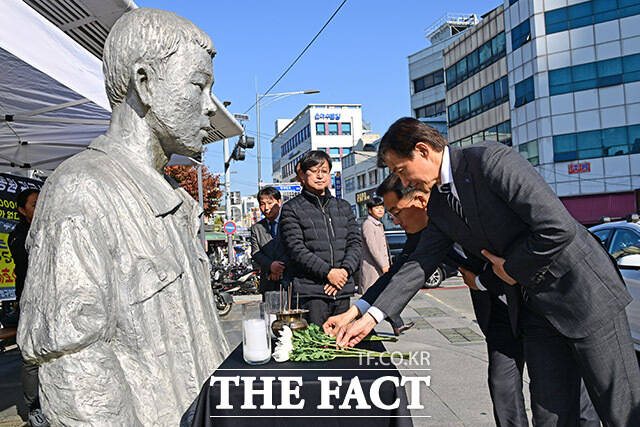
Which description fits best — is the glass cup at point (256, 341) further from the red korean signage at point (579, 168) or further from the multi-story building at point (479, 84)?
the multi-story building at point (479, 84)

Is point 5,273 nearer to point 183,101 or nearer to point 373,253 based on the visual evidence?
point 373,253

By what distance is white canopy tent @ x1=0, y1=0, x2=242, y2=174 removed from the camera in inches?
94.6

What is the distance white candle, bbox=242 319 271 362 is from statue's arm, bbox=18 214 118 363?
2.42 ft

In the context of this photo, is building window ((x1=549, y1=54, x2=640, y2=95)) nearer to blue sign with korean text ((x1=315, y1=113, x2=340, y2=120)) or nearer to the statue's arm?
the statue's arm

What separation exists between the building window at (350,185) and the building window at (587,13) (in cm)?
2667

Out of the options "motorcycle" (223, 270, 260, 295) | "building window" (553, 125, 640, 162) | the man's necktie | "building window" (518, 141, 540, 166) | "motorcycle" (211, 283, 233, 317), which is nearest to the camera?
the man's necktie

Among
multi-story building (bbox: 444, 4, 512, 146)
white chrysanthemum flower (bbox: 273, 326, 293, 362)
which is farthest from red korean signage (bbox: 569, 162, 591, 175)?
white chrysanthemum flower (bbox: 273, 326, 293, 362)

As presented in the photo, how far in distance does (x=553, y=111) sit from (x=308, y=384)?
30.0 m

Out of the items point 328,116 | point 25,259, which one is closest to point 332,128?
point 328,116

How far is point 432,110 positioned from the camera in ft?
148

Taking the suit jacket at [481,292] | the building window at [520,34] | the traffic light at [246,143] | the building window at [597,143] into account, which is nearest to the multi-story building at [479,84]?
the building window at [520,34]

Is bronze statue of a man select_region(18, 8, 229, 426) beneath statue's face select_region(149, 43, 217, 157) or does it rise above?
beneath

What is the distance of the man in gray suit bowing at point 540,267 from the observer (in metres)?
2.00

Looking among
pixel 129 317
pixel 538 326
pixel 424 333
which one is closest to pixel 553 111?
pixel 424 333
